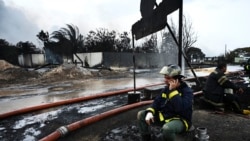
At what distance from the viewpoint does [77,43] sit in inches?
1267

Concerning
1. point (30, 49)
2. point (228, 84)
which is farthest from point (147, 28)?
point (30, 49)

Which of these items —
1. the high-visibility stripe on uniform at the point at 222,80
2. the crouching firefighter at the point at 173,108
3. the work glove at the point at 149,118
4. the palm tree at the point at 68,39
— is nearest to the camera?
the crouching firefighter at the point at 173,108

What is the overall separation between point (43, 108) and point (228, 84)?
5.01 m

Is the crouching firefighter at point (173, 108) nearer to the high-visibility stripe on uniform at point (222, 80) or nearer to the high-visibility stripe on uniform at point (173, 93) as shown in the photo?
the high-visibility stripe on uniform at point (173, 93)

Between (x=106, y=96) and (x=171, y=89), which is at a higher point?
(x=171, y=89)

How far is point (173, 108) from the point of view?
331 centimetres

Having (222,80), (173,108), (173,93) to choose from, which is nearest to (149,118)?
(173,108)

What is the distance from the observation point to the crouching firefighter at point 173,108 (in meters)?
3.16

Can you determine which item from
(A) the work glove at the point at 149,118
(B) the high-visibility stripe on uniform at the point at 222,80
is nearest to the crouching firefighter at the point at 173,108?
(A) the work glove at the point at 149,118

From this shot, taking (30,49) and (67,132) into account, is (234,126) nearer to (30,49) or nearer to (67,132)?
(67,132)

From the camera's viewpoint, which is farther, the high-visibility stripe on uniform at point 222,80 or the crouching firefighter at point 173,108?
the high-visibility stripe on uniform at point 222,80

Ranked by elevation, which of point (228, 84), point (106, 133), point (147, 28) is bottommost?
point (106, 133)

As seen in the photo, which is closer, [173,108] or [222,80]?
[173,108]

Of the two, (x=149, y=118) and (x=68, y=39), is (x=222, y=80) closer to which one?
(x=149, y=118)
